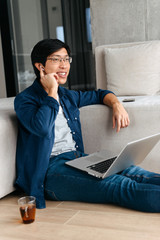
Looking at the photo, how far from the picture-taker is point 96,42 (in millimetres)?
3424

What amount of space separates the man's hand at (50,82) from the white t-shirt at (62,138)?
22cm

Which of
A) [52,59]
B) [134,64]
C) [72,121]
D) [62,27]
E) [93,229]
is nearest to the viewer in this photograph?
[93,229]

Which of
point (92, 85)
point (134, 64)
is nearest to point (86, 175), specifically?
point (134, 64)

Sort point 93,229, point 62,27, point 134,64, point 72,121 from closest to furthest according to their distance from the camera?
point 93,229, point 72,121, point 134,64, point 62,27

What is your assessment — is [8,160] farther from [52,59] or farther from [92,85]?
[92,85]

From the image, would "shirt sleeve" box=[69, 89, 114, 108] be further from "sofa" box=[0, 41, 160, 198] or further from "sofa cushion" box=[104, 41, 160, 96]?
"sofa cushion" box=[104, 41, 160, 96]

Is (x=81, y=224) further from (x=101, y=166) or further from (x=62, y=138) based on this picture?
(x=62, y=138)

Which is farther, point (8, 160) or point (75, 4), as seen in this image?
point (75, 4)

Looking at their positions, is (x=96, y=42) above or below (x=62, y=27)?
below

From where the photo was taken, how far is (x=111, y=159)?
1799 millimetres

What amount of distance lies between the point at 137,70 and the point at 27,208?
1.74 metres

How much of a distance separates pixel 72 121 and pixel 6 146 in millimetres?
441

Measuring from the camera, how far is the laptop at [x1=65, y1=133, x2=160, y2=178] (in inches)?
62.1

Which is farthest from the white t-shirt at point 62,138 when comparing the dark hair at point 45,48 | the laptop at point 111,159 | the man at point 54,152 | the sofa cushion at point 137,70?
the sofa cushion at point 137,70
